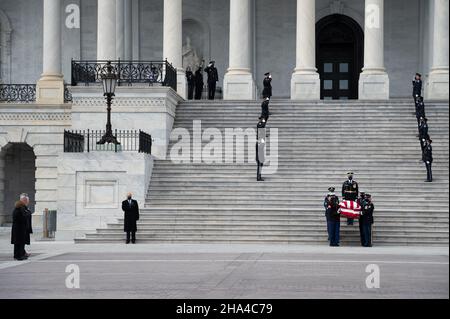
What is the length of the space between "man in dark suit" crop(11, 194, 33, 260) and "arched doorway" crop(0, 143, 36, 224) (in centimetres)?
2148

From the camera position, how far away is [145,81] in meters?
39.9

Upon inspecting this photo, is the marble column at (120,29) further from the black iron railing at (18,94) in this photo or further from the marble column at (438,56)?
the marble column at (438,56)

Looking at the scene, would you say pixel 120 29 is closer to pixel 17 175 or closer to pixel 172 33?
pixel 172 33

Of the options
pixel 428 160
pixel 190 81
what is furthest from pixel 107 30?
pixel 428 160

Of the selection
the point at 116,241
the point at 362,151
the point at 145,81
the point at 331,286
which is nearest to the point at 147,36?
the point at 145,81

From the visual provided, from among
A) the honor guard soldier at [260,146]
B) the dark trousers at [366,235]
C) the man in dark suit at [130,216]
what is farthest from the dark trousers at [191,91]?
the dark trousers at [366,235]

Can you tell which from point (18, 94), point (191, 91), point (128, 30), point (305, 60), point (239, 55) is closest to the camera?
point (305, 60)

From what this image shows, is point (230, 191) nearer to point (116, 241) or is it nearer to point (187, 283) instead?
point (116, 241)

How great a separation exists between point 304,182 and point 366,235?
6.69 metres

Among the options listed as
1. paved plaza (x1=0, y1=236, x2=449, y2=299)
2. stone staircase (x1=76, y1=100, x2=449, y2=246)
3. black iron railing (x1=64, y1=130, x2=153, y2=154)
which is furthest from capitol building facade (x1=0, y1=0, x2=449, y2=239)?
paved plaza (x1=0, y1=236, x2=449, y2=299)

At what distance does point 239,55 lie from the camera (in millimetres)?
44688

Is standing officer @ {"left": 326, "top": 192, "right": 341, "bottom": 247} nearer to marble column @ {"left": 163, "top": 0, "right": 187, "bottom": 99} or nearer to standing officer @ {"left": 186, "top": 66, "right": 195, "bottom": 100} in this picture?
marble column @ {"left": 163, "top": 0, "right": 187, "bottom": 99}

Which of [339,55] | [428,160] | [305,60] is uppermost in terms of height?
[339,55]

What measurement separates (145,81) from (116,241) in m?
10.3
